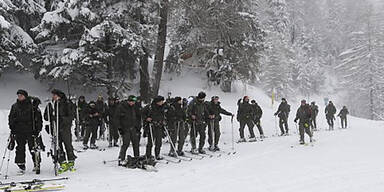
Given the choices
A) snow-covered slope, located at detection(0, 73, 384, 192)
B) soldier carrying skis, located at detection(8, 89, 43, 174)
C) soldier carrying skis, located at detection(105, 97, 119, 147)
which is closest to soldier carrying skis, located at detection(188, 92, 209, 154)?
snow-covered slope, located at detection(0, 73, 384, 192)

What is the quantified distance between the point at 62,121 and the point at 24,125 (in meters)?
0.90

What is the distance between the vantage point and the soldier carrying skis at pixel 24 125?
30.8ft

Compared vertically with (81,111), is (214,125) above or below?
below

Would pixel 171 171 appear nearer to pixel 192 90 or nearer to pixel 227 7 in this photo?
pixel 227 7

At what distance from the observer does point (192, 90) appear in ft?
89.1

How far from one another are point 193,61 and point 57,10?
13676 mm

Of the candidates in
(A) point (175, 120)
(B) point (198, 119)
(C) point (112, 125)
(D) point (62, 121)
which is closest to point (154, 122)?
(A) point (175, 120)

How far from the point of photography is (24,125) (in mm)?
9430

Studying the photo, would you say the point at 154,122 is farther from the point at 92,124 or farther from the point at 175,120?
the point at 92,124

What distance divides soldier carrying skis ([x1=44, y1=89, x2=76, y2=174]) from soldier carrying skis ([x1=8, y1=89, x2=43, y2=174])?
1.18 ft

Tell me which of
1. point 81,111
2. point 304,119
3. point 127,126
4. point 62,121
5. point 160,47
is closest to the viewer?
point 62,121

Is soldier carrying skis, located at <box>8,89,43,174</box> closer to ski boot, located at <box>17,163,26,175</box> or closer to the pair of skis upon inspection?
ski boot, located at <box>17,163,26,175</box>

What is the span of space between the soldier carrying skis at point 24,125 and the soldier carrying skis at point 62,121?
36 centimetres

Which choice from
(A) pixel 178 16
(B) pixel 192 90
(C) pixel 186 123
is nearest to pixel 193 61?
(B) pixel 192 90
